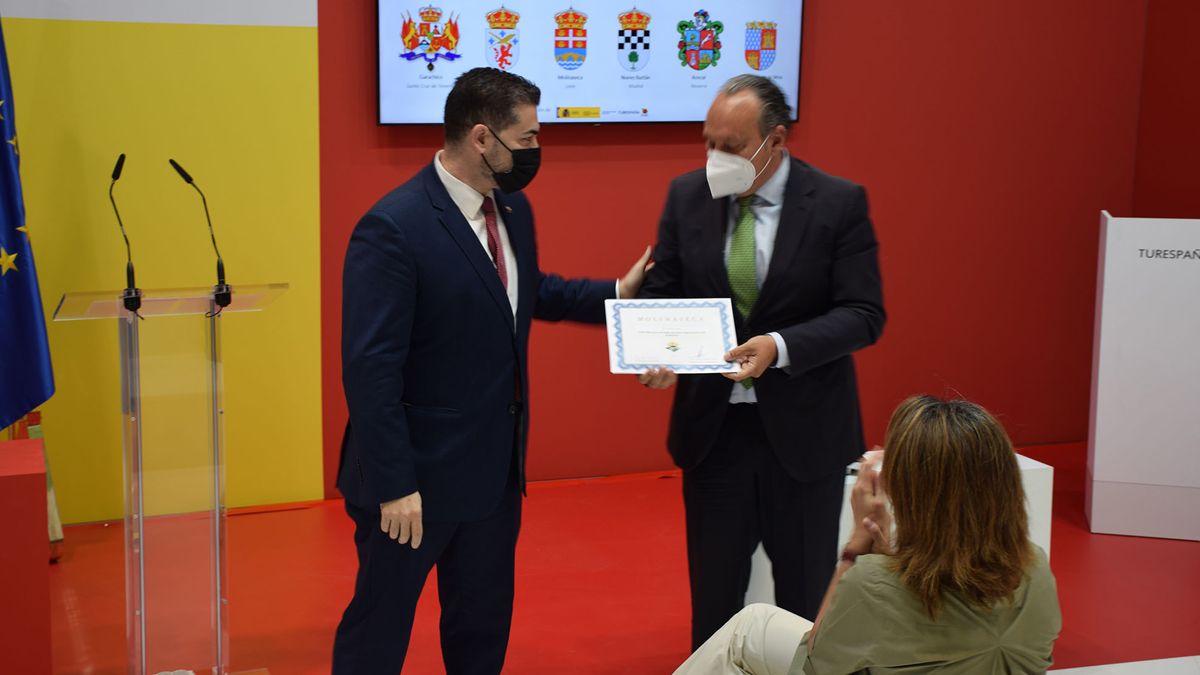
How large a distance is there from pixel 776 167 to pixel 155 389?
1708mm

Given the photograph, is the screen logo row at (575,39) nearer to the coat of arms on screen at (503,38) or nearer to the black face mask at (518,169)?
the coat of arms on screen at (503,38)

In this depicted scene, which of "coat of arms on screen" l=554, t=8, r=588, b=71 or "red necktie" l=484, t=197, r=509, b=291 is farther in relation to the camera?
"coat of arms on screen" l=554, t=8, r=588, b=71

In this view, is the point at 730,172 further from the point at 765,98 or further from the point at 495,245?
the point at 495,245

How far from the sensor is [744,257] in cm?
320

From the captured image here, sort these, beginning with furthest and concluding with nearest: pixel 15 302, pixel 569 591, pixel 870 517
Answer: pixel 569 591, pixel 15 302, pixel 870 517

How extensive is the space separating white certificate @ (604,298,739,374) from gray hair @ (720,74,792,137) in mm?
446

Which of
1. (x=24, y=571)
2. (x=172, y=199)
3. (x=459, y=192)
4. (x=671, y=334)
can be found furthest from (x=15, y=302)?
(x=671, y=334)

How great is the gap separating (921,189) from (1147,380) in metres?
1.50

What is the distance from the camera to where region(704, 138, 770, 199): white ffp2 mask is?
3117 mm

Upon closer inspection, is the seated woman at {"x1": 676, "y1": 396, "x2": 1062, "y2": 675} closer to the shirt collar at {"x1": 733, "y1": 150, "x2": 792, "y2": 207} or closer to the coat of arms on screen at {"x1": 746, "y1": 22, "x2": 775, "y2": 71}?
the shirt collar at {"x1": 733, "y1": 150, "x2": 792, "y2": 207}

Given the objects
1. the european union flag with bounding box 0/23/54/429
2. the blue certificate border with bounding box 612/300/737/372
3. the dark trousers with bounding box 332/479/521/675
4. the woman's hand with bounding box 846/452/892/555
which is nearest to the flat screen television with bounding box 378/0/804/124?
the european union flag with bounding box 0/23/54/429

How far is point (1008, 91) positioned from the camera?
6266mm

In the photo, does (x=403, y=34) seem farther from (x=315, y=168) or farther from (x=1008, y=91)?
(x=1008, y=91)

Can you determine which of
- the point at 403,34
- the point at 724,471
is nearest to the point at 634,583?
the point at 724,471
